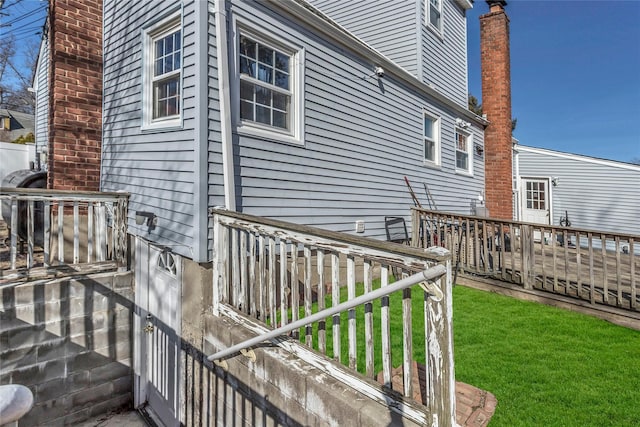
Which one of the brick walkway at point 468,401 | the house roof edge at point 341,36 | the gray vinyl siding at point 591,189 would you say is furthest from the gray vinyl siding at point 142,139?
the gray vinyl siding at point 591,189

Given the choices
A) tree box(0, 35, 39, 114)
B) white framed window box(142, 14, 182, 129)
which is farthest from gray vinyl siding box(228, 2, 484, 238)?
tree box(0, 35, 39, 114)

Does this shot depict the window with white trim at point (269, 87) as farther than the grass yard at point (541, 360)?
Yes

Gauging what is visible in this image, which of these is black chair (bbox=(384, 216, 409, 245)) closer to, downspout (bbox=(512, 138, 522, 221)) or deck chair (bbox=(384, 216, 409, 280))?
deck chair (bbox=(384, 216, 409, 280))

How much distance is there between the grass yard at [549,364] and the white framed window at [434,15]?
26.1 ft

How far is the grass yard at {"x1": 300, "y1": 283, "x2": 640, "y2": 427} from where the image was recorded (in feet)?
8.65

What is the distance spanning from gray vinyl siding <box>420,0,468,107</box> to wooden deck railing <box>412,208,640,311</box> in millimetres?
4438

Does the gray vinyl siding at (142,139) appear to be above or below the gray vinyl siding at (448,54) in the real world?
below

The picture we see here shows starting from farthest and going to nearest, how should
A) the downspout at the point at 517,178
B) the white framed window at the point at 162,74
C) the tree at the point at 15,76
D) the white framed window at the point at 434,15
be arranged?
the tree at the point at 15,76 < the downspout at the point at 517,178 < the white framed window at the point at 434,15 < the white framed window at the point at 162,74

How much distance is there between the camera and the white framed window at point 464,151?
384 inches

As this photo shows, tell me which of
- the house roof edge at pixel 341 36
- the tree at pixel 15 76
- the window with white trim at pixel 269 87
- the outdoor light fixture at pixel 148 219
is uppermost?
the tree at pixel 15 76

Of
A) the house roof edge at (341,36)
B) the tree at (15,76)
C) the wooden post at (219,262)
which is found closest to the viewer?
the wooden post at (219,262)

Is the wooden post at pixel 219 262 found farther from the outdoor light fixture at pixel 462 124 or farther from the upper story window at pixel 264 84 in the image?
the outdoor light fixture at pixel 462 124

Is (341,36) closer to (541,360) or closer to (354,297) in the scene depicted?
(354,297)

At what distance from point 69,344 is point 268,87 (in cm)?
421
